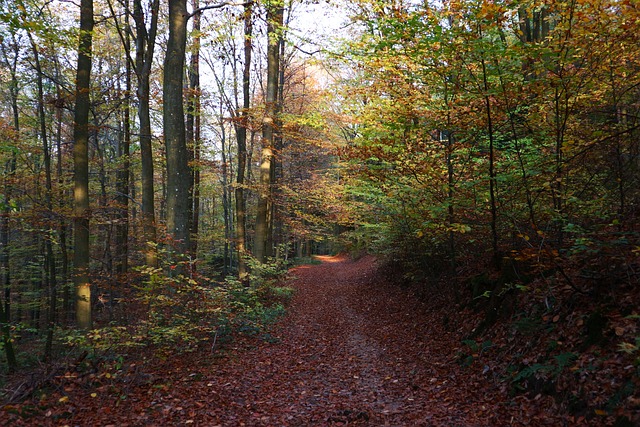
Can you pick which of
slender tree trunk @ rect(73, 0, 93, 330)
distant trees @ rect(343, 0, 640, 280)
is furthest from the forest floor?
slender tree trunk @ rect(73, 0, 93, 330)

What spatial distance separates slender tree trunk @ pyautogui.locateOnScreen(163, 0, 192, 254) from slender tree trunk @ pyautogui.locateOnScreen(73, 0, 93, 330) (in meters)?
2.57

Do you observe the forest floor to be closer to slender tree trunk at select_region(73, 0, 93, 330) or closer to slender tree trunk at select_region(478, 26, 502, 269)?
slender tree trunk at select_region(478, 26, 502, 269)

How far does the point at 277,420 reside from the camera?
5113mm

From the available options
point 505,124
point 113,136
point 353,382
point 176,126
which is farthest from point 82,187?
point 113,136

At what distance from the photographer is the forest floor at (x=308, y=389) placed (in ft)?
15.9

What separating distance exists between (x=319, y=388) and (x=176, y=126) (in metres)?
6.16

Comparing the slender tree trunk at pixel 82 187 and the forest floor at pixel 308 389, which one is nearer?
the forest floor at pixel 308 389

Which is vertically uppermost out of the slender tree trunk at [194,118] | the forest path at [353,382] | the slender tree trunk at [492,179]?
the slender tree trunk at [194,118]

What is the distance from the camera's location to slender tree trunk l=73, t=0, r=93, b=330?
364 inches

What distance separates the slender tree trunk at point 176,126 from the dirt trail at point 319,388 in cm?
292

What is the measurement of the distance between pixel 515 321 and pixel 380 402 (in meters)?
2.61

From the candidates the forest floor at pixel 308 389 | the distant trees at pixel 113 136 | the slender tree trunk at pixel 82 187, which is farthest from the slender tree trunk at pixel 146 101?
the forest floor at pixel 308 389

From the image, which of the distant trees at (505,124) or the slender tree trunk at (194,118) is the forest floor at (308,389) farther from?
the slender tree trunk at (194,118)

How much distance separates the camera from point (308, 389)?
20.5 ft
